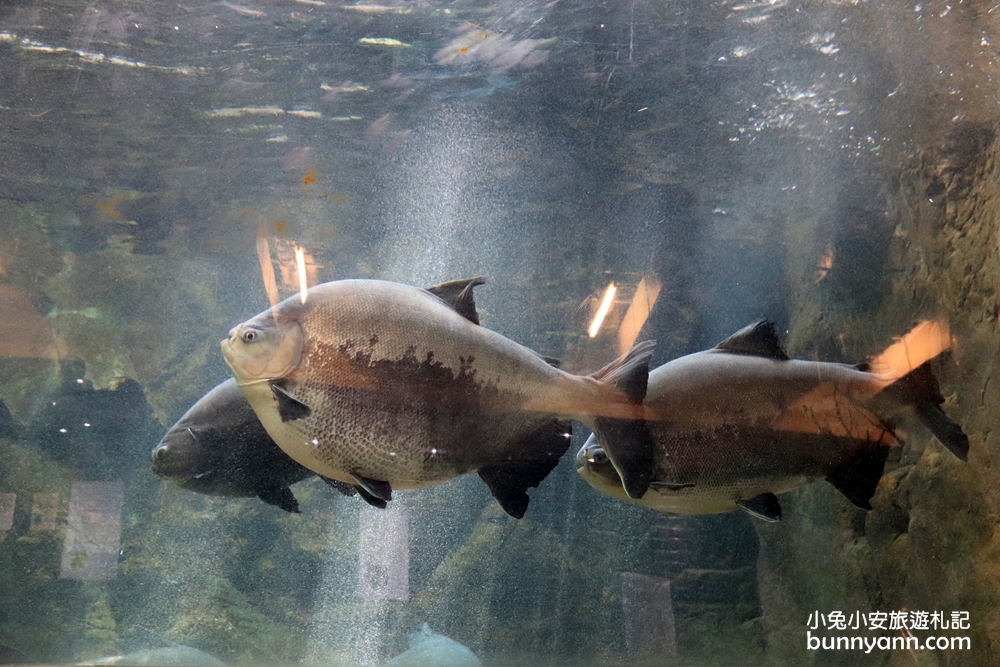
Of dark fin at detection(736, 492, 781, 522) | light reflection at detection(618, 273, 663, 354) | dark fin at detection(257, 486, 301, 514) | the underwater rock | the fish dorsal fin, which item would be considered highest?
light reflection at detection(618, 273, 663, 354)

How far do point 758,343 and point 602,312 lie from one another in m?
4.88

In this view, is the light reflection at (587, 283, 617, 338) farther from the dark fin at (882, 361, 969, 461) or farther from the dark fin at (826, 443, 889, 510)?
the dark fin at (826, 443, 889, 510)

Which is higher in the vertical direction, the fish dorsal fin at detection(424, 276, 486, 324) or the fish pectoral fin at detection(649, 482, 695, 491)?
the fish dorsal fin at detection(424, 276, 486, 324)

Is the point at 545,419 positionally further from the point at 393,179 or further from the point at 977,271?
the point at 393,179

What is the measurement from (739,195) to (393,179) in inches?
197

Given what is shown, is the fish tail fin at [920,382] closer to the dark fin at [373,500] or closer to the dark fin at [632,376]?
the dark fin at [632,376]

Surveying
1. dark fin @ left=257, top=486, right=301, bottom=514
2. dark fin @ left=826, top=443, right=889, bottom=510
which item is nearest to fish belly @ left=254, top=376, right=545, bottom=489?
dark fin @ left=257, top=486, right=301, bottom=514

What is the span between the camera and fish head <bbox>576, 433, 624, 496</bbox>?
2.40m

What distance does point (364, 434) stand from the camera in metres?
1.93

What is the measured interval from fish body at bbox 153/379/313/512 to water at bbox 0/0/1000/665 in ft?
3.31

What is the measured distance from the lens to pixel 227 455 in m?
2.63

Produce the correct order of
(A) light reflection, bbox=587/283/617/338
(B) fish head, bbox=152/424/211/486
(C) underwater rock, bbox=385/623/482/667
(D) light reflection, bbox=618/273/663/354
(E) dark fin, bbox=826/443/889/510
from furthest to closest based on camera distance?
(A) light reflection, bbox=587/283/617/338
(D) light reflection, bbox=618/273/663/354
(C) underwater rock, bbox=385/623/482/667
(B) fish head, bbox=152/424/211/486
(E) dark fin, bbox=826/443/889/510

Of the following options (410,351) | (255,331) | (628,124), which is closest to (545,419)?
(410,351)

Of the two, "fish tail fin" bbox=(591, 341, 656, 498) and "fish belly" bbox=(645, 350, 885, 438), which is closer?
"fish tail fin" bbox=(591, 341, 656, 498)
